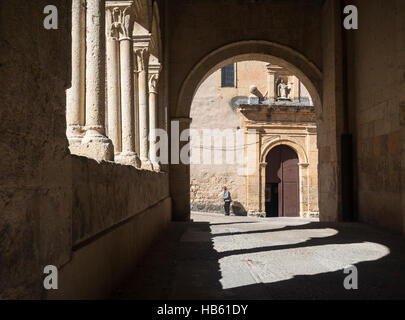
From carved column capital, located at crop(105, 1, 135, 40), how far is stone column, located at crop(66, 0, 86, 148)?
4.25 feet

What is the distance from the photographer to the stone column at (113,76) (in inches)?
181

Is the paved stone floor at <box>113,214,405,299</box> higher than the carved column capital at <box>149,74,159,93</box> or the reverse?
the reverse

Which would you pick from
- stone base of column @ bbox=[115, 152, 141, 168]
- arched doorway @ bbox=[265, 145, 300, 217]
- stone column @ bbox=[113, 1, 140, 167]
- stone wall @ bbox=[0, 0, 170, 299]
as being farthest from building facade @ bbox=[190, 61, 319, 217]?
stone wall @ bbox=[0, 0, 170, 299]

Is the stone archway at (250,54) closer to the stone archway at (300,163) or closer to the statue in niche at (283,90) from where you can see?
the stone archway at (300,163)

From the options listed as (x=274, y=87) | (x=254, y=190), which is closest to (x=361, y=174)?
(x=254, y=190)

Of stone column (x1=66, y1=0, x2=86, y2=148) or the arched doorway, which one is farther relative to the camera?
the arched doorway

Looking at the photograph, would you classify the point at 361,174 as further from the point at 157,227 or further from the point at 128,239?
the point at 128,239

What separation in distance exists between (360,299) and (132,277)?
168 centimetres

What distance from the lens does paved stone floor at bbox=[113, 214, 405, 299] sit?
277cm

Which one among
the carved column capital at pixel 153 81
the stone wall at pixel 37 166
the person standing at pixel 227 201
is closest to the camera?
the stone wall at pixel 37 166

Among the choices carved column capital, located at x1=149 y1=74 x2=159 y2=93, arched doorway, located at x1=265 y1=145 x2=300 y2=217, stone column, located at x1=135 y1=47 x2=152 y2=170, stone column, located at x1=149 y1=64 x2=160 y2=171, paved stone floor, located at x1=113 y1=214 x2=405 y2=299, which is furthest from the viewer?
arched doorway, located at x1=265 y1=145 x2=300 y2=217

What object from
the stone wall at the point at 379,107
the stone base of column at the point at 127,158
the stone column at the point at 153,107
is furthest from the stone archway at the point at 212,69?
the stone base of column at the point at 127,158

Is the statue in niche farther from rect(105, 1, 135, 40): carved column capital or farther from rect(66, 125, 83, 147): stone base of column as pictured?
rect(66, 125, 83, 147): stone base of column

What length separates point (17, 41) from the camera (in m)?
1.36
